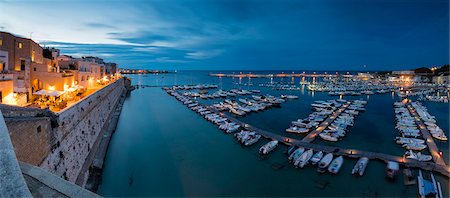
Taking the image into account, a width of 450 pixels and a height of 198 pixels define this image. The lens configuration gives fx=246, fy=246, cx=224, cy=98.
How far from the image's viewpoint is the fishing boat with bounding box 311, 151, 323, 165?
47.7 feet

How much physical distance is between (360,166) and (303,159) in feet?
10.1

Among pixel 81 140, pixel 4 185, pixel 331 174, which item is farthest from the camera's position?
pixel 331 174

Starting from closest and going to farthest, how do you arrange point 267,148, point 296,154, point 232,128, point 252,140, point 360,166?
1. point 360,166
2. point 296,154
3. point 267,148
4. point 252,140
5. point 232,128

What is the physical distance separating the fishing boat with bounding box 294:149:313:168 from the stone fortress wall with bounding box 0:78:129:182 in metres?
11.4

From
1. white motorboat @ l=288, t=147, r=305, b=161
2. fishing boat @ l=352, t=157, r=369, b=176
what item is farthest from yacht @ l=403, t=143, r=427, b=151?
white motorboat @ l=288, t=147, r=305, b=161

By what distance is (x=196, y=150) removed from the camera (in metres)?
18.0

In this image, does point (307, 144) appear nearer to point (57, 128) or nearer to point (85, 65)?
point (57, 128)

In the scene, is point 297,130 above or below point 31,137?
below

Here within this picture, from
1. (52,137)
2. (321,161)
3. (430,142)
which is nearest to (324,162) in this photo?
(321,161)

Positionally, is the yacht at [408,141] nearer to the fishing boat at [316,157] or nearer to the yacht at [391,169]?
the yacht at [391,169]

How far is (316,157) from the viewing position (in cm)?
1497

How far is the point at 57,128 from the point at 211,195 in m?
7.35

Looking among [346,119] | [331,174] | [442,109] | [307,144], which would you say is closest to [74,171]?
[331,174]

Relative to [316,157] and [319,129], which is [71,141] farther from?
[319,129]
